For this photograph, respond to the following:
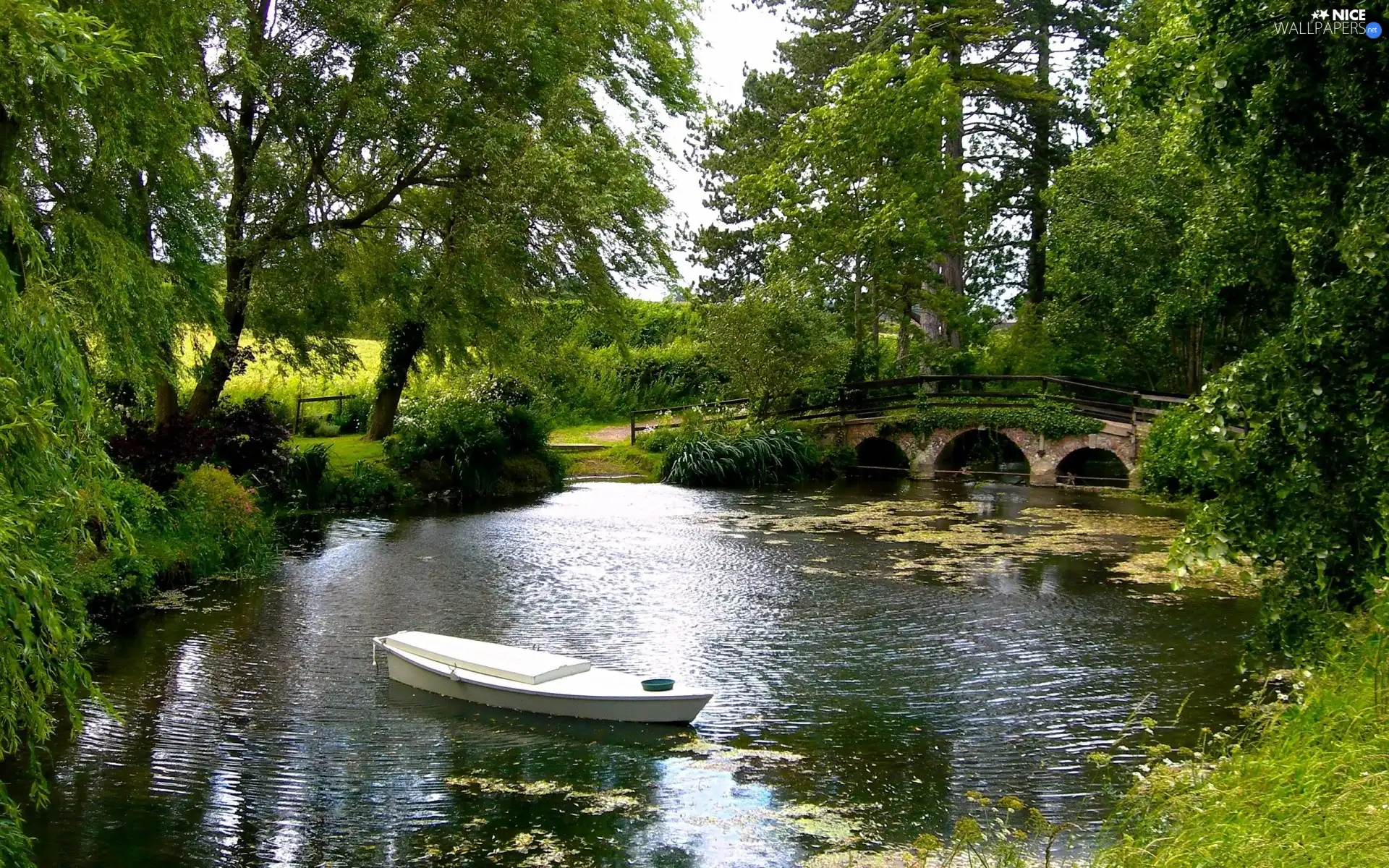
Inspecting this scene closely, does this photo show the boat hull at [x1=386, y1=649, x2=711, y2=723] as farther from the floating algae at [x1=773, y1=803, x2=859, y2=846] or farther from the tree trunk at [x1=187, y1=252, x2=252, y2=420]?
the tree trunk at [x1=187, y1=252, x2=252, y2=420]

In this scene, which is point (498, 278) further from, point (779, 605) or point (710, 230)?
point (710, 230)

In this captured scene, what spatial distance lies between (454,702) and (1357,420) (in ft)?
22.7

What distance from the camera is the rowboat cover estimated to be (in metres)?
8.65

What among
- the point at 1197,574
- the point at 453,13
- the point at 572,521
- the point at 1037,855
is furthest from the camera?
the point at 572,521

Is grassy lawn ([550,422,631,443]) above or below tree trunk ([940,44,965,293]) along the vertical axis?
below

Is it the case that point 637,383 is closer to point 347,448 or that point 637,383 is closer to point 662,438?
point 662,438

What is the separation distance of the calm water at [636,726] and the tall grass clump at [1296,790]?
96 cm

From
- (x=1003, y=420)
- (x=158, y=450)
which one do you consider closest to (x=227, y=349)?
(x=158, y=450)

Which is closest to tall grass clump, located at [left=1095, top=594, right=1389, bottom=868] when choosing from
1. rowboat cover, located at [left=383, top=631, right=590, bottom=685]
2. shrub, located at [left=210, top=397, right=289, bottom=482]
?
rowboat cover, located at [left=383, top=631, right=590, bottom=685]

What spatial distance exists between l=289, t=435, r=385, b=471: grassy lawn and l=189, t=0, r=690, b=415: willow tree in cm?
355

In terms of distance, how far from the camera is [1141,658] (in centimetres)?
1009

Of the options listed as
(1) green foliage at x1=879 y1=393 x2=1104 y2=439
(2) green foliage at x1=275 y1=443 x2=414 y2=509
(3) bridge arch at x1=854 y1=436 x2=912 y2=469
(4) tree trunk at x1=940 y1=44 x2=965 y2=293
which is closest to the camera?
(2) green foliage at x1=275 y1=443 x2=414 y2=509

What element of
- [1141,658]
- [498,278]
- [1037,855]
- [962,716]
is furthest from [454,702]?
[498,278]

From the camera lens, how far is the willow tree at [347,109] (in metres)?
16.0
